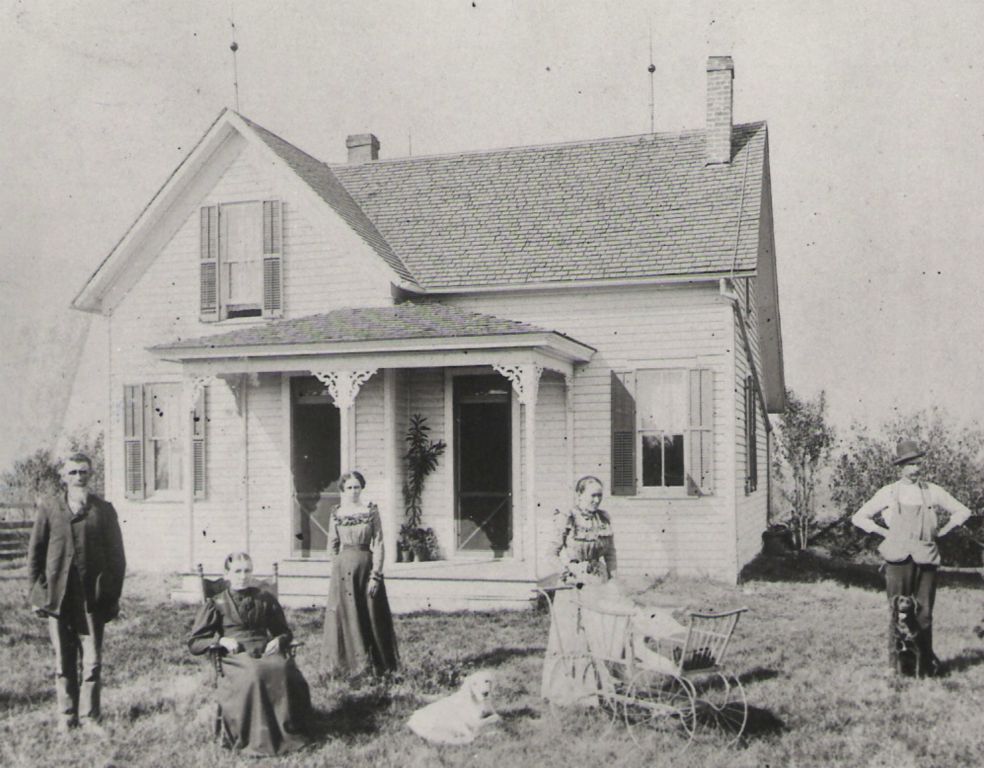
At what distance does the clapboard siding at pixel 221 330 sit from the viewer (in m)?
15.2

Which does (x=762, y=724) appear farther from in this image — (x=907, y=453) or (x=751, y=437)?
(x=751, y=437)

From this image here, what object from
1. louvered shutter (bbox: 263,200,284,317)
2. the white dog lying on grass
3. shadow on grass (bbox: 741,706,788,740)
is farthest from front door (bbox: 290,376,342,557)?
shadow on grass (bbox: 741,706,788,740)

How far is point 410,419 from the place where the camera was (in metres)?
14.9

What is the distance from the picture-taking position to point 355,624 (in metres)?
8.11

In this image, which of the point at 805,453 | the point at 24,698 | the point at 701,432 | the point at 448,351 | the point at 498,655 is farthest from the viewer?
the point at 805,453

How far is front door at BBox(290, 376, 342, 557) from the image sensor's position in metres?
15.2

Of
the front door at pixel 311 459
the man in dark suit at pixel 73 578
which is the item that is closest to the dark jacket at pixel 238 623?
the man in dark suit at pixel 73 578

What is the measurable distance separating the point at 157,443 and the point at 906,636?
450 inches

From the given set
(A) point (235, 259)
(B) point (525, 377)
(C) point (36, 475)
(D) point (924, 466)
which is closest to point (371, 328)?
(B) point (525, 377)

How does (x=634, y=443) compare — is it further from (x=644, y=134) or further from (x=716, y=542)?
(x=644, y=134)

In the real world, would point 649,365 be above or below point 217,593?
above

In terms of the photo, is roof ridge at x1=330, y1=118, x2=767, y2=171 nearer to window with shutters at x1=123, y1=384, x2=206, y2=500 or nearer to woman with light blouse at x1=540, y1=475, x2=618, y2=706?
window with shutters at x1=123, y1=384, x2=206, y2=500

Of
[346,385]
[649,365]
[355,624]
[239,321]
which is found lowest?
[355,624]

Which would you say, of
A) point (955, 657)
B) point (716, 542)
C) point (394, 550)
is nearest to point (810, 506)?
point (716, 542)
